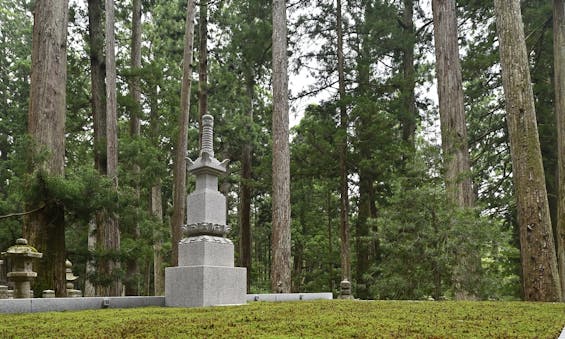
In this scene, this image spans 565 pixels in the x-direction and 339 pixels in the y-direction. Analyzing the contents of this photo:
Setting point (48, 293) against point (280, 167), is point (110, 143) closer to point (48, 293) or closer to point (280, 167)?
point (280, 167)

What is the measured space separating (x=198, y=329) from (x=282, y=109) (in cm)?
902

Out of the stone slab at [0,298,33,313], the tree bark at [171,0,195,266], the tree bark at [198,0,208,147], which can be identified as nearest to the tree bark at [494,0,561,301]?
the stone slab at [0,298,33,313]

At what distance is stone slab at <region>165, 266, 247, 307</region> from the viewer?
20.5 ft

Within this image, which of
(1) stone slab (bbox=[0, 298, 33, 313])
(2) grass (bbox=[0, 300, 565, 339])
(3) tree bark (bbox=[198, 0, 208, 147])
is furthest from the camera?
(3) tree bark (bbox=[198, 0, 208, 147])

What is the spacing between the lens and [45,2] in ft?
25.8

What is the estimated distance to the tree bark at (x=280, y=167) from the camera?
36.7 feet

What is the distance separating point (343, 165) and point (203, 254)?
991 cm

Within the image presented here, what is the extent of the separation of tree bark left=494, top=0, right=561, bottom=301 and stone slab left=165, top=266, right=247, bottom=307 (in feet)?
15.6

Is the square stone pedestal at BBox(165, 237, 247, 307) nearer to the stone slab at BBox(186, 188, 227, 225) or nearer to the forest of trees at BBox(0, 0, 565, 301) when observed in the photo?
the stone slab at BBox(186, 188, 227, 225)

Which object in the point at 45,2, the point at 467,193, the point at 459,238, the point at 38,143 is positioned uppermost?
the point at 45,2

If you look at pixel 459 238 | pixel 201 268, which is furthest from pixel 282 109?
pixel 201 268

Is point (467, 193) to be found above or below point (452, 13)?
below

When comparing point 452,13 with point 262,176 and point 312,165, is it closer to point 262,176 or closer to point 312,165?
point 312,165

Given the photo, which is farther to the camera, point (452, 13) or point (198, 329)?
point (452, 13)
